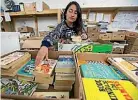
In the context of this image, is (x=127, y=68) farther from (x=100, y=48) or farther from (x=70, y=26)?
(x=70, y=26)

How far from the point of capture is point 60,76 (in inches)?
24.9

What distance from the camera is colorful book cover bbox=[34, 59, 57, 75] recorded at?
592 mm

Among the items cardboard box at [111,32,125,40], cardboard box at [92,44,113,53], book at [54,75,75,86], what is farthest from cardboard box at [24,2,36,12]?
book at [54,75,75,86]

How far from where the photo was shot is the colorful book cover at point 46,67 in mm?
592

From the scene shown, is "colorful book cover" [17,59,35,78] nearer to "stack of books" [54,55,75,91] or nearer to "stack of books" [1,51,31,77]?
"stack of books" [1,51,31,77]

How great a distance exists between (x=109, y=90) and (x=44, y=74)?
29 cm

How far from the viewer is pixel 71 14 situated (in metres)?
1.24

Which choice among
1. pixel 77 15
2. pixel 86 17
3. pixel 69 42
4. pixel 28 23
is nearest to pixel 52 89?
pixel 69 42

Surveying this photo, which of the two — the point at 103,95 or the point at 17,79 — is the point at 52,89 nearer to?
the point at 17,79

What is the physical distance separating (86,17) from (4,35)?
2171 mm

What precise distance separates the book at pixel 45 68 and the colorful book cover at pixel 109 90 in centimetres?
20

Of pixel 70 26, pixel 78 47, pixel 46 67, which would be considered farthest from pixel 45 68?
pixel 70 26

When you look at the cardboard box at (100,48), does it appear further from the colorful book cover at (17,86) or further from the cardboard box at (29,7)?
the cardboard box at (29,7)

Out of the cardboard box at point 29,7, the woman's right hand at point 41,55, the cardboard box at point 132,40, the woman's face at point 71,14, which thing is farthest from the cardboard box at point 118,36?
the woman's right hand at point 41,55
